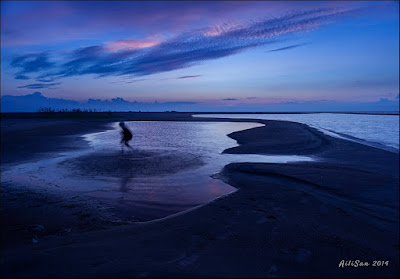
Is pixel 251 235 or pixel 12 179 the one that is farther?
pixel 12 179

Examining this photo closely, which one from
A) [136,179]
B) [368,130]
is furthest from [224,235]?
[368,130]

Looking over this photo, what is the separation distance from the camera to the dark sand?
11.6 feet

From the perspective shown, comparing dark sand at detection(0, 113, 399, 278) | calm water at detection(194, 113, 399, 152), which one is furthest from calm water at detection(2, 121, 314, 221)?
calm water at detection(194, 113, 399, 152)

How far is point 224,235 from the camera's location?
466 centimetres

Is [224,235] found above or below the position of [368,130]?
below

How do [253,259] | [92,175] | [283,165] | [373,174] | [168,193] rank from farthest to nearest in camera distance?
[283,165] → [92,175] → [373,174] → [168,193] → [253,259]

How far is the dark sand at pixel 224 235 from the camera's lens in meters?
3.54

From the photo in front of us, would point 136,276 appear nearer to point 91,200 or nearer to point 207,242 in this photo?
point 207,242

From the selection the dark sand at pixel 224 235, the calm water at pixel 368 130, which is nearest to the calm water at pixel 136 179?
the dark sand at pixel 224 235

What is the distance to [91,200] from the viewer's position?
22.9 feet

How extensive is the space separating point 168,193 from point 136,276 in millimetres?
4471

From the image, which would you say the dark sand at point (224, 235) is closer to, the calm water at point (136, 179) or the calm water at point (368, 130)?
the calm water at point (136, 179)

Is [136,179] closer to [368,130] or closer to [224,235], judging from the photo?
[224,235]

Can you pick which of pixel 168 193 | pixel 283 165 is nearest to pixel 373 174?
pixel 283 165
